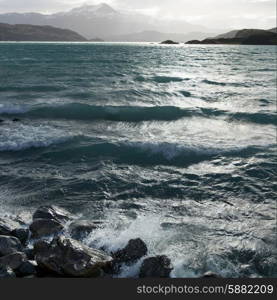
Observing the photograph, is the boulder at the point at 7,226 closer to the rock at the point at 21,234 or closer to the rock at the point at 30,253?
the rock at the point at 21,234

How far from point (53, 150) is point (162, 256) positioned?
1025 cm

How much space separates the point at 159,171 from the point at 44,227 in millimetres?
6377

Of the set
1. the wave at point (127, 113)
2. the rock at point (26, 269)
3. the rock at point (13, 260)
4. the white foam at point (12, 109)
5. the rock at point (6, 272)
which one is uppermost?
the white foam at point (12, 109)

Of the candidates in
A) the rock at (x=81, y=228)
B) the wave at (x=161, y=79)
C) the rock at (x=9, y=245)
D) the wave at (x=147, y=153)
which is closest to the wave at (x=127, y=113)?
the wave at (x=147, y=153)

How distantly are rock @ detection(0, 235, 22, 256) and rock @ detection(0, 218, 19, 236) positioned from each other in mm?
598

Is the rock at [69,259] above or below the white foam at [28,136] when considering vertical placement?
below

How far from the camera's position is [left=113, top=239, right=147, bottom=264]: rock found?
896 centimetres

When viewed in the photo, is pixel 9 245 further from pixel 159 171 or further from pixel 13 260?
pixel 159 171

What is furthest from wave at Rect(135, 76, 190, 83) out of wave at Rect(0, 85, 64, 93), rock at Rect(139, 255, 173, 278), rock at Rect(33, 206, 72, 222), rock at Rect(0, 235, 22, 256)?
rock at Rect(139, 255, 173, 278)

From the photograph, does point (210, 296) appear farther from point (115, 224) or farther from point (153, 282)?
point (115, 224)

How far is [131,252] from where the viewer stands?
9.11 m

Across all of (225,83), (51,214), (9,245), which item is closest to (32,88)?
(225,83)

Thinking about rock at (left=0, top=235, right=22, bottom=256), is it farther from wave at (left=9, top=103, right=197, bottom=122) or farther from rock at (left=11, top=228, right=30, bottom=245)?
wave at (left=9, top=103, right=197, bottom=122)

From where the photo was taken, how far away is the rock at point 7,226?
32.0 feet
